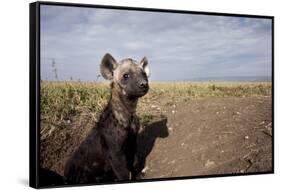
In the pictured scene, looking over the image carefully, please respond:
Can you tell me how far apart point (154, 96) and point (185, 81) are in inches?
15.8

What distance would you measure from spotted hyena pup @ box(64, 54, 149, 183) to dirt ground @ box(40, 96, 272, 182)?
118 millimetres

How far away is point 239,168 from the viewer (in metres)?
6.18

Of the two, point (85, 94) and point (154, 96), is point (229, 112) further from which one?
point (85, 94)

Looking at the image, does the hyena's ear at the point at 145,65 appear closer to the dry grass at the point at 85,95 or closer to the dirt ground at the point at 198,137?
the dry grass at the point at 85,95

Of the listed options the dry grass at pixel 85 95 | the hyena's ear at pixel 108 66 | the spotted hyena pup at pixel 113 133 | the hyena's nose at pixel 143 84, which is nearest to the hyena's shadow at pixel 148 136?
the spotted hyena pup at pixel 113 133

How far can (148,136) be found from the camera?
5.77 metres

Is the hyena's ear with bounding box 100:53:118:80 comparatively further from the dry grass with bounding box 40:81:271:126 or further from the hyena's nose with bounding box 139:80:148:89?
the hyena's nose with bounding box 139:80:148:89

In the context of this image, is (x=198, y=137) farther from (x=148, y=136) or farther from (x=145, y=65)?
(x=145, y=65)

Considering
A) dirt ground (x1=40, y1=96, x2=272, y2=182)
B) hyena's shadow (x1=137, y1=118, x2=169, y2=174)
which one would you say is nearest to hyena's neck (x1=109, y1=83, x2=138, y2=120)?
dirt ground (x1=40, y1=96, x2=272, y2=182)

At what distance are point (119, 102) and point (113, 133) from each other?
29cm

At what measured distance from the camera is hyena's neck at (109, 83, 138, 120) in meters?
5.55

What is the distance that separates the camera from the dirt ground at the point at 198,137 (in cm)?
543

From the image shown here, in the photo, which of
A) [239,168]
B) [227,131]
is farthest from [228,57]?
[239,168]

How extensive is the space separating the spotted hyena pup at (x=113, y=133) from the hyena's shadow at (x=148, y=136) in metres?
0.13
